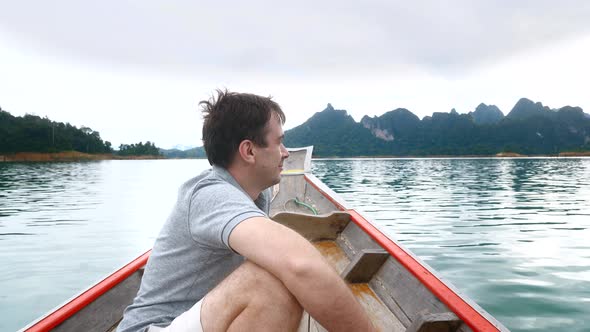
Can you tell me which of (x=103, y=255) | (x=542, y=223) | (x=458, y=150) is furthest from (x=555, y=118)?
(x=103, y=255)

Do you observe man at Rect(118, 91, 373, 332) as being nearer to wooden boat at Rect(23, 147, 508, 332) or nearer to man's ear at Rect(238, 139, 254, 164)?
man's ear at Rect(238, 139, 254, 164)

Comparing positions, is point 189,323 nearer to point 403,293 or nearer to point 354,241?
point 403,293

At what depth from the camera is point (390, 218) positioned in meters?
10.7

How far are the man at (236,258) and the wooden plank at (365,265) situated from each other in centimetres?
169

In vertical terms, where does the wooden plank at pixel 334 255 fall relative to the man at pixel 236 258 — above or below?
below

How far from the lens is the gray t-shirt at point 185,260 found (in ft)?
4.27

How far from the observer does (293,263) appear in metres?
1.16

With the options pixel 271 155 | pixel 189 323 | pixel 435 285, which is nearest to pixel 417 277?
pixel 435 285

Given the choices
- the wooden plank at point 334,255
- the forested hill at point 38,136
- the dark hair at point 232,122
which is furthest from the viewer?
the forested hill at point 38,136

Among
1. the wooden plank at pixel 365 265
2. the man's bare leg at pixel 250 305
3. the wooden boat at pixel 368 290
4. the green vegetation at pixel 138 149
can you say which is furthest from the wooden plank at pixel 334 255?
the green vegetation at pixel 138 149

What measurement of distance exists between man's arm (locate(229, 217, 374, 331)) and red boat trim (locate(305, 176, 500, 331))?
93cm

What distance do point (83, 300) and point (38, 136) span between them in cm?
8977

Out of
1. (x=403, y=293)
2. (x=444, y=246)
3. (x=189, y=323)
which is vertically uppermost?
(x=189, y=323)

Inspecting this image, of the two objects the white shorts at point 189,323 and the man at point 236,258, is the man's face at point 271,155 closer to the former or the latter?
the man at point 236,258
